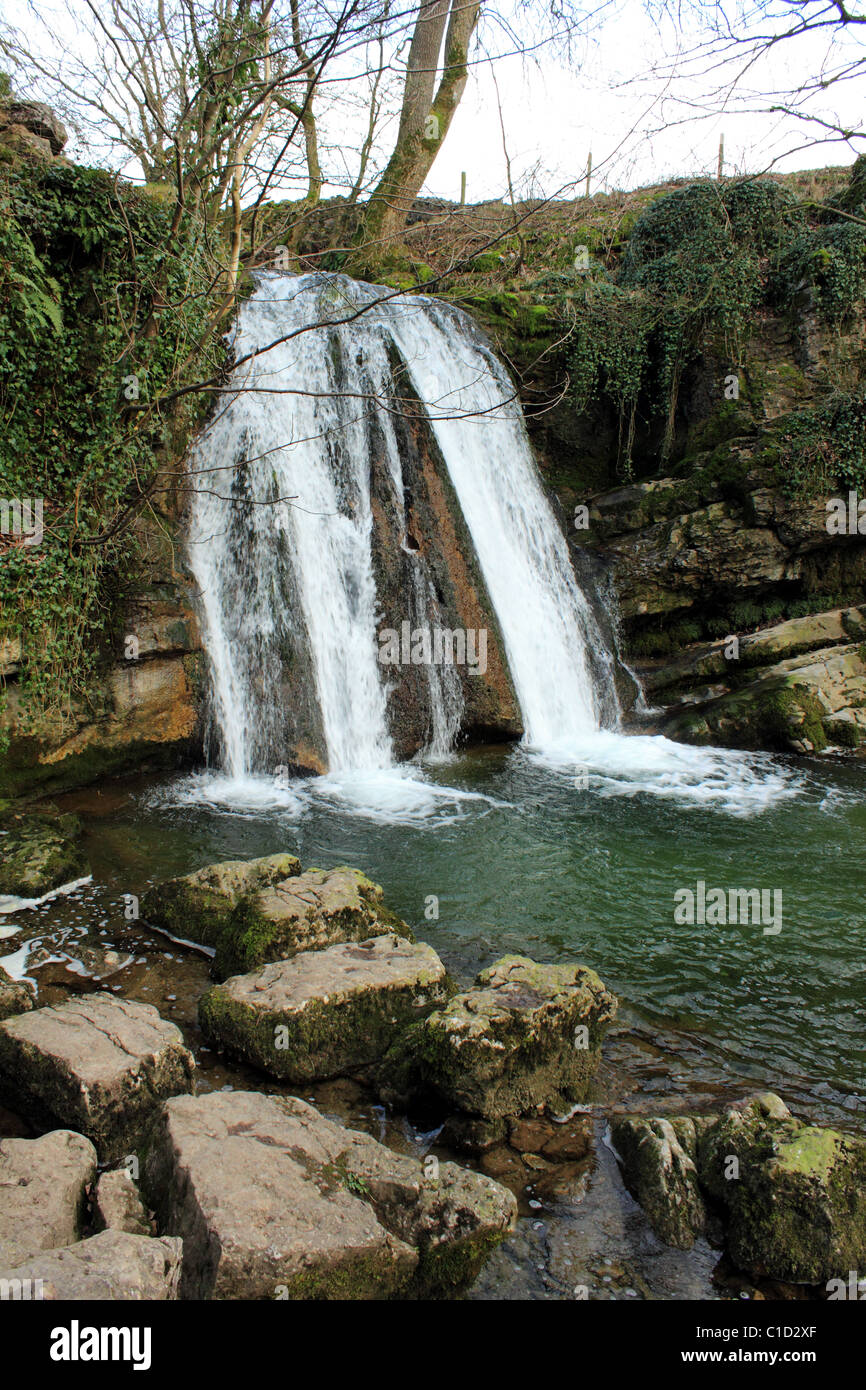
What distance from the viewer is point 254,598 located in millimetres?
9312

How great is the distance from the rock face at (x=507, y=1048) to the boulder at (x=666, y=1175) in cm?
47

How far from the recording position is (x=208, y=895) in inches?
212

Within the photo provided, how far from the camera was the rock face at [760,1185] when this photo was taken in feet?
9.25

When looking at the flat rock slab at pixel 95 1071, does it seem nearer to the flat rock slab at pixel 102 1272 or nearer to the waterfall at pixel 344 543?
the flat rock slab at pixel 102 1272

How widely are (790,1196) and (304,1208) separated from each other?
178 centimetres

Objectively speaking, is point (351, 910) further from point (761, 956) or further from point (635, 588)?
point (635, 588)

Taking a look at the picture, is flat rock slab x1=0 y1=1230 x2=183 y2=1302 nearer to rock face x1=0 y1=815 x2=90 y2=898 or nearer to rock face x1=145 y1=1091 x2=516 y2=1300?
rock face x1=145 y1=1091 x2=516 y2=1300

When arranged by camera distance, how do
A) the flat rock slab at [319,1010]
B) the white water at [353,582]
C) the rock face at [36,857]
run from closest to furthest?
the flat rock slab at [319,1010] → the rock face at [36,857] → the white water at [353,582]

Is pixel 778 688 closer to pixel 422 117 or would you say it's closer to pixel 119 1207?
pixel 119 1207

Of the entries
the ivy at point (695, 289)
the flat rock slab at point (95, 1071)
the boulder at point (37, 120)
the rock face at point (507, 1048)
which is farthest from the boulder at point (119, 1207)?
the ivy at point (695, 289)

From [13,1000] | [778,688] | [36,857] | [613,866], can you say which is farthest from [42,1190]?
[778,688]

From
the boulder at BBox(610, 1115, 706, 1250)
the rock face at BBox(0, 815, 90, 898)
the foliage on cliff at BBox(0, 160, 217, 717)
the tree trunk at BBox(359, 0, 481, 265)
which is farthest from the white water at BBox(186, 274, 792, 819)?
the boulder at BBox(610, 1115, 706, 1250)
